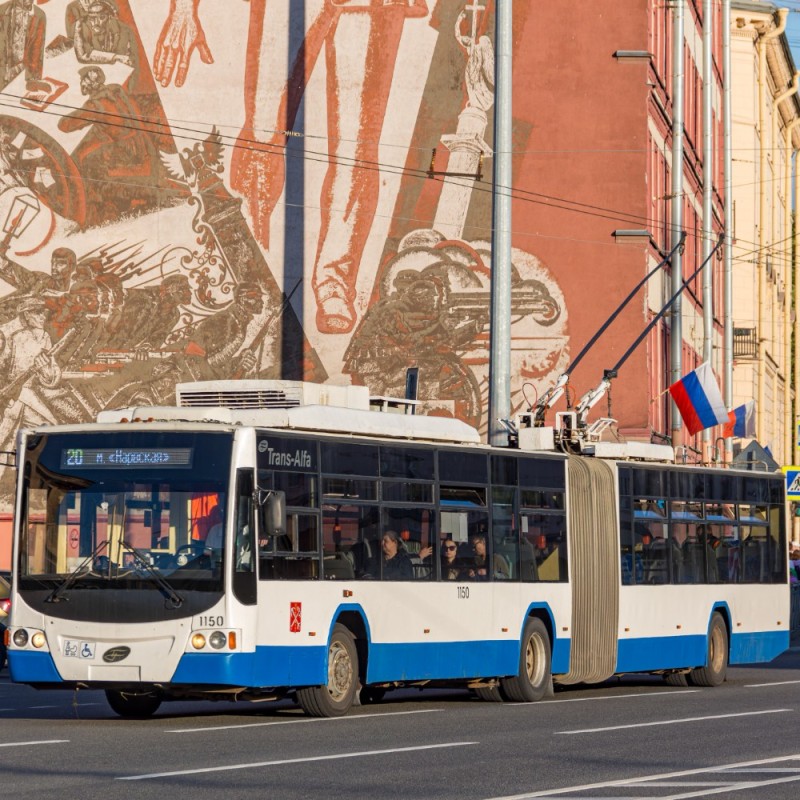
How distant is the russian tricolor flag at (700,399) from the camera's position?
3572 centimetres

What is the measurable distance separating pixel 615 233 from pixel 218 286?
8.52 meters

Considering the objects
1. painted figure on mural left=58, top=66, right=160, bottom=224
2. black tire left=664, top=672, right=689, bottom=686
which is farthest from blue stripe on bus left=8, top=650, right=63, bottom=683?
painted figure on mural left=58, top=66, right=160, bottom=224

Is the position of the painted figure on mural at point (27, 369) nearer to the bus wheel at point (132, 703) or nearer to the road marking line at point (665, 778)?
the bus wheel at point (132, 703)

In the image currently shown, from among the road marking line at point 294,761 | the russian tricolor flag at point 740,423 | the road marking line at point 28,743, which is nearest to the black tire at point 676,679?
the road marking line at point 294,761

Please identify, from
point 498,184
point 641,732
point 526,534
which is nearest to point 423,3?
A: point 498,184

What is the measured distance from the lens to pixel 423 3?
→ 145 feet

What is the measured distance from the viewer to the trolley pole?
26188mm

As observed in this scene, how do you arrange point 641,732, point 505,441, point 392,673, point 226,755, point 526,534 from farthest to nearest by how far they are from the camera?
1. point 505,441
2. point 526,534
3. point 392,673
4. point 641,732
5. point 226,755

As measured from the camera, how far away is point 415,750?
14117 mm

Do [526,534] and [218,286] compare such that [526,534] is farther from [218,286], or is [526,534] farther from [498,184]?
[218,286]

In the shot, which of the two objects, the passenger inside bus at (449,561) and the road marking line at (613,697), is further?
the road marking line at (613,697)

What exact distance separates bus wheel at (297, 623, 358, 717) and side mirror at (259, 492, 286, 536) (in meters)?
1.44

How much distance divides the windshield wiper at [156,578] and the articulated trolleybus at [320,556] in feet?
0.05

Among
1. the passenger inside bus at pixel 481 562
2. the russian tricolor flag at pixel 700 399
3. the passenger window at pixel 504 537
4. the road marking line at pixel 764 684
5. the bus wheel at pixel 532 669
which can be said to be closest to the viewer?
the passenger inside bus at pixel 481 562
